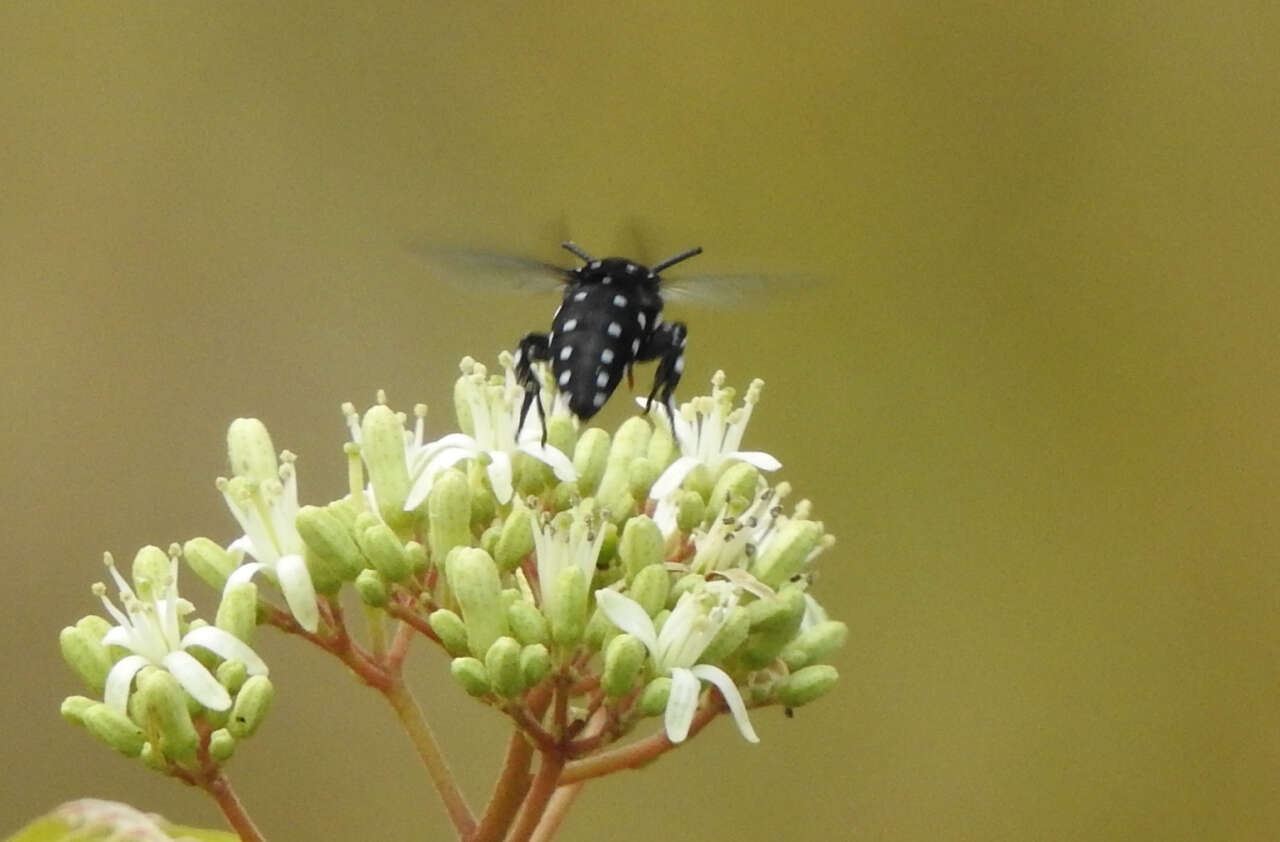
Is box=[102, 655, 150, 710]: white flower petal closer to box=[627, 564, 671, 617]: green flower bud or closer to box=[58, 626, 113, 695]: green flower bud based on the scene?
box=[58, 626, 113, 695]: green flower bud

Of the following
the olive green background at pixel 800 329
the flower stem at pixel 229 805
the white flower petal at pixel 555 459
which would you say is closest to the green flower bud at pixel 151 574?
the flower stem at pixel 229 805

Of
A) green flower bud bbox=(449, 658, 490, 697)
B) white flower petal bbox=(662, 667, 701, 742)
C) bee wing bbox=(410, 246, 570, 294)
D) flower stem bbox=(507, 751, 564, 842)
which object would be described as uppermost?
bee wing bbox=(410, 246, 570, 294)

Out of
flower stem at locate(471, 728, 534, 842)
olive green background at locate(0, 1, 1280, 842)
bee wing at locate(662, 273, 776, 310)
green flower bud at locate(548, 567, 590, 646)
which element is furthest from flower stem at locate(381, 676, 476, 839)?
olive green background at locate(0, 1, 1280, 842)

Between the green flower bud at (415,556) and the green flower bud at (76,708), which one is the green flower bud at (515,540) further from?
the green flower bud at (76,708)

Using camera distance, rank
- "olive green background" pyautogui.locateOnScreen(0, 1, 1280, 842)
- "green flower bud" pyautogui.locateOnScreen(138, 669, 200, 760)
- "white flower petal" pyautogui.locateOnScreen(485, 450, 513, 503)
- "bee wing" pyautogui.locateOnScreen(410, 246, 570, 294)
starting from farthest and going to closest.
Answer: "olive green background" pyautogui.locateOnScreen(0, 1, 1280, 842) < "bee wing" pyautogui.locateOnScreen(410, 246, 570, 294) < "white flower petal" pyautogui.locateOnScreen(485, 450, 513, 503) < "green flower bud" pyautogui.locateOnScreen(138, 669, 200, 760)

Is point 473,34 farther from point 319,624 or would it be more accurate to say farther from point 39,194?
point 319,624

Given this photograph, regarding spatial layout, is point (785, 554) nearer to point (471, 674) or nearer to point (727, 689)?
point (727, 689)
